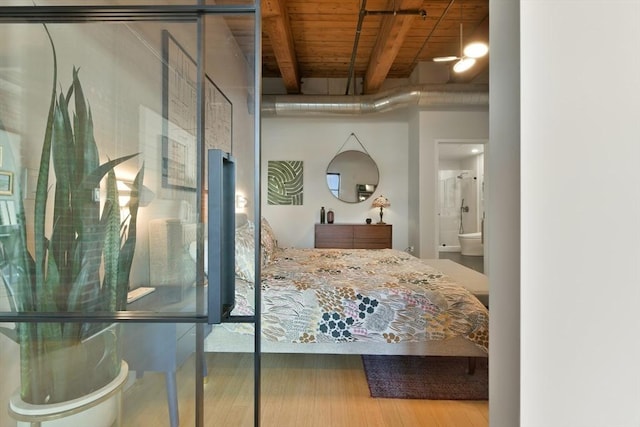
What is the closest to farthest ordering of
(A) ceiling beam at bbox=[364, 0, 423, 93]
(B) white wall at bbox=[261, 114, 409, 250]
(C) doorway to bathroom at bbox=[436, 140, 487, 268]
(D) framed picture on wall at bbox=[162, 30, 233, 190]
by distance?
(D) framed picture on wall at bbox=[162, 30, 233, 190]
(A) ceiling beam at bbox=[364, 0, 423, 93]
(B) white wall at bbox=[261, 114, 409, 250]
(C) doorway to bathroom at bbox=[436, 140, 487, 268]

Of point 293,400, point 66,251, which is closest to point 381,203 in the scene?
point 293,400

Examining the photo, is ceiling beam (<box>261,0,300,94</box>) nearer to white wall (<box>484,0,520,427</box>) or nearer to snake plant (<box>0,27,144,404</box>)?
snake plant (<box>0,27,144,404</box>)

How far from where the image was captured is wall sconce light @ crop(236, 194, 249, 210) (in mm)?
958

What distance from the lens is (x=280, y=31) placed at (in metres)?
2.82

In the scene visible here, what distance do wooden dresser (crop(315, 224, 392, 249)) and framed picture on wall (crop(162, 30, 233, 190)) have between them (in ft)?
10.5

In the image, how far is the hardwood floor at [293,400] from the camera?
110cm

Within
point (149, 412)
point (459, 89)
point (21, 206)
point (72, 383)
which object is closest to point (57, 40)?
point (21, 206)

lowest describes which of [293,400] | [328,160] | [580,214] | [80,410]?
[293,400]

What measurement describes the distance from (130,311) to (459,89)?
4.26m

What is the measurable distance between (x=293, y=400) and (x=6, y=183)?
1.70 meters

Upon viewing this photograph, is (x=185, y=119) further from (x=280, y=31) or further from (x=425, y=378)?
(x=280, y=31)

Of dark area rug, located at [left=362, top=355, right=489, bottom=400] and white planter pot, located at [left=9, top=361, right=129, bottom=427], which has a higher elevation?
white planter pot, located at [left=9, top=361, right=129, bottom=427]

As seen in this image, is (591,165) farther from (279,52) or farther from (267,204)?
(267,204)

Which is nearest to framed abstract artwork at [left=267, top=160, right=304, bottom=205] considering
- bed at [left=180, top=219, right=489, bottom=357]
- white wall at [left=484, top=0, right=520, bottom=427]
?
bed at [left=180, top=219, right=489, bottom=357]
